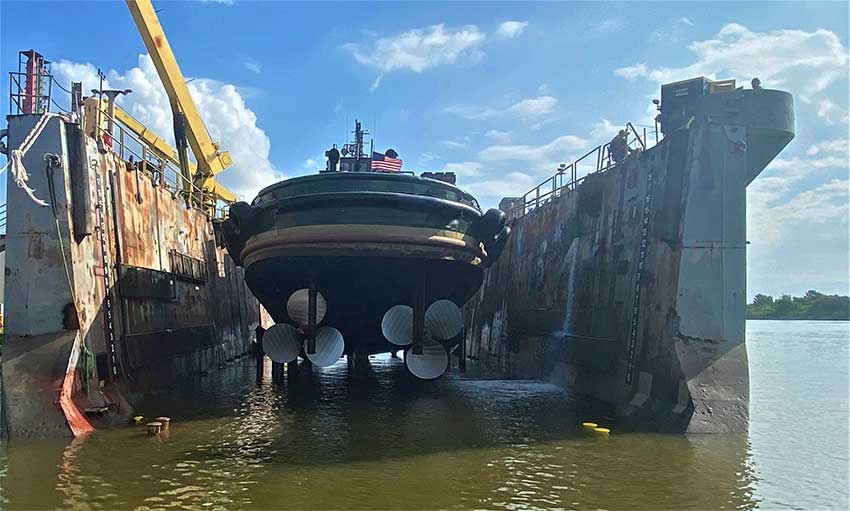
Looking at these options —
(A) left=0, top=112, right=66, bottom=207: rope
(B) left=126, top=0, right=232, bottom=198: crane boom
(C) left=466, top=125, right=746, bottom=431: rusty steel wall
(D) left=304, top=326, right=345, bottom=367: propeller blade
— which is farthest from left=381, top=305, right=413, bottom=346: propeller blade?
(B) left=126, top=0, right=232, bottom=198: crane boom

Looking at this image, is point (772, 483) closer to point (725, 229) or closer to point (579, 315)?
point (725, 229)

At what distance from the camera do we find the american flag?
596 inches

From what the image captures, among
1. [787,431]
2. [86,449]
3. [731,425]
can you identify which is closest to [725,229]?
[731,425]

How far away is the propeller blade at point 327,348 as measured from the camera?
11547 millimetres

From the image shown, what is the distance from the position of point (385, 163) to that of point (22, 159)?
8.85 meters

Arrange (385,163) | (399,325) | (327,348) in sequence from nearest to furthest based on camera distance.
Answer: (327,348) < (399,325) < (385,163)

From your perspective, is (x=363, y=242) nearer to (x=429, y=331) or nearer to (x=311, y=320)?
(x=311, y=320)

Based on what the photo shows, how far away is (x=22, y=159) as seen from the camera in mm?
8391

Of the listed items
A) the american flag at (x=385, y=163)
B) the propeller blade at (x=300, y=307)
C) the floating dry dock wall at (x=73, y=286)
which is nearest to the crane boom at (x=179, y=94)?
the american flag at (x=385, y=163)

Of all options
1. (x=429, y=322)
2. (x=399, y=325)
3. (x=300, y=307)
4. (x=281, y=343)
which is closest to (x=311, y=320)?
(x=300, y=307)

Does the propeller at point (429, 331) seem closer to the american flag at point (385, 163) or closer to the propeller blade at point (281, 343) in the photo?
the propeller blade at point (281, 343)

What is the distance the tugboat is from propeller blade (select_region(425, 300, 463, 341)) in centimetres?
2

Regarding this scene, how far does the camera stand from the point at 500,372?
17359 millimetres

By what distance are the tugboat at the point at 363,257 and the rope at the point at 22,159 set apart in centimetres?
359
